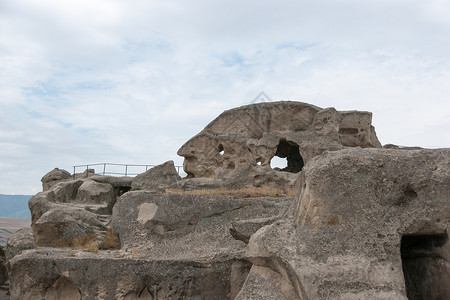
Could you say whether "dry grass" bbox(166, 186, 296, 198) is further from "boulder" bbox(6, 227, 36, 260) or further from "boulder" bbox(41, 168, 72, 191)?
"boulder" bbox(41, 168, 72, 191)

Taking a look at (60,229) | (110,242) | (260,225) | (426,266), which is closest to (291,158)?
(110,242)

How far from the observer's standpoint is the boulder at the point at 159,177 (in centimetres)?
1531

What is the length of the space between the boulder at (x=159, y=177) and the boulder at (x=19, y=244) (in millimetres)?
4348

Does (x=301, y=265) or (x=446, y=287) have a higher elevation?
(x=301, y=265)

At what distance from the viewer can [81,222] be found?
40.0ft

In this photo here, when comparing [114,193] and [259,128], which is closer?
[259,128]

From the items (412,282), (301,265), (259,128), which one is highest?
(259,128)

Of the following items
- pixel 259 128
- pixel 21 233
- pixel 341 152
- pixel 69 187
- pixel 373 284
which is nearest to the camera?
pixel 373 284

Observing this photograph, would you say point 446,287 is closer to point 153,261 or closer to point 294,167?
point 153,261

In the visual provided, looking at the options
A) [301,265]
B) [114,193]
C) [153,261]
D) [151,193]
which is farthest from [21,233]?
[301,265]

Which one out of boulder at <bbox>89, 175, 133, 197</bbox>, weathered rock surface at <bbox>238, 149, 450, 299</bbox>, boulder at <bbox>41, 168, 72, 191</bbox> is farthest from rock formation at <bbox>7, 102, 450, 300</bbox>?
boulder at <bbox>41, 168, 72, 191</bbox>

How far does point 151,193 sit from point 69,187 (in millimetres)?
5976

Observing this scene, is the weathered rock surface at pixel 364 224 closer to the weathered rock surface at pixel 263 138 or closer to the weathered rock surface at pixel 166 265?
the weathered rock surface at pixel 166 265

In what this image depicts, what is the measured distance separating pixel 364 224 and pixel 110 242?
7.42 meters
